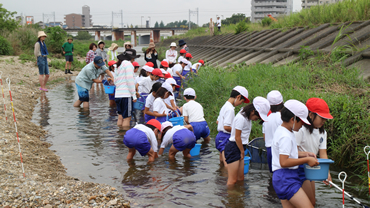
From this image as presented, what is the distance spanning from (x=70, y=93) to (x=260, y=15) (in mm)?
122100

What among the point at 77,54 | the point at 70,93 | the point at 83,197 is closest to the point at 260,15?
the point at 77,54

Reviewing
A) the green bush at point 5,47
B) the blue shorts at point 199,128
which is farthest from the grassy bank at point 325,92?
the green bush at point 5,47

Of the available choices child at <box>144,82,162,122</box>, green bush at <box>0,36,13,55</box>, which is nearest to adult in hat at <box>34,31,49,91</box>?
child at <box>144,82,162,122</box>

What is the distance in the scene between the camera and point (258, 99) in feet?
14.2

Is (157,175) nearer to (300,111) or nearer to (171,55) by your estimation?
(300,111)

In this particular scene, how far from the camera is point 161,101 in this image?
7078mm

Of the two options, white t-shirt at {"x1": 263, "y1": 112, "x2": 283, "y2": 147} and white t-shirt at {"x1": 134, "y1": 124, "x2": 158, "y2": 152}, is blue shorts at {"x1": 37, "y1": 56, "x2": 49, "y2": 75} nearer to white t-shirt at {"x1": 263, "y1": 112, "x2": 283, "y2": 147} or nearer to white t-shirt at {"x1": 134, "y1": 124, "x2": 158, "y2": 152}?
white t-shirt at {"x1": 134, "y1": 124, "x2": 158, "y2": 152}

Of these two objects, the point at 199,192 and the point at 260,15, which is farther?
the point at 260,15

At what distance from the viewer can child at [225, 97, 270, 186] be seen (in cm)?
429

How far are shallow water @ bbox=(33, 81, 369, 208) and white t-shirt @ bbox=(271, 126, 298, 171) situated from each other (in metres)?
1.12

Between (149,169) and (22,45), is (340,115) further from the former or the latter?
(22,45)

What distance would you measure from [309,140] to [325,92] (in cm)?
350

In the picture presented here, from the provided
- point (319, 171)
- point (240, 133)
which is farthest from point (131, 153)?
point (319, 171)

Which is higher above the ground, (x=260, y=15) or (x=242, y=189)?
(x=260, y=15)
